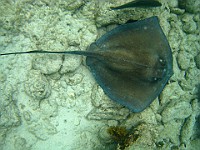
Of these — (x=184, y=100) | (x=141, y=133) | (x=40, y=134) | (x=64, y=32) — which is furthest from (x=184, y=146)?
(x=64, y=32)

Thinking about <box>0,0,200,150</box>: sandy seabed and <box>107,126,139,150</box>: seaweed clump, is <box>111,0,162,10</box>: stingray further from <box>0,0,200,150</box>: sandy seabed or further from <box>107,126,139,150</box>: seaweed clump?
<box>107,126,139,150</box>: seaweed clump

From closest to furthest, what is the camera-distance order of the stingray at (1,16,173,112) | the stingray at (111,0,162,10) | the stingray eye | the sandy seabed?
the stingray at (111,0,162,10), the stingray at (1,16,173,112), the stingray eye, the sandy seabed

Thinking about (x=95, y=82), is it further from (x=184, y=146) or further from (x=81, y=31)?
(x=184, y=146)

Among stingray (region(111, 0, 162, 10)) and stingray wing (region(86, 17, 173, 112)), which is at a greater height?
stingray (region(111, 0, 162, 10))

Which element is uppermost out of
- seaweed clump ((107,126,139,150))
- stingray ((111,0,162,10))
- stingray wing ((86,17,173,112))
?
stingray ((111,0,162,10))

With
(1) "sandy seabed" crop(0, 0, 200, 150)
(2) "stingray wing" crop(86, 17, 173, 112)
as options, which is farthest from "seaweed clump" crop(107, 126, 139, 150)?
(2) "stingray wing" crop(86, 17, 173, 112)

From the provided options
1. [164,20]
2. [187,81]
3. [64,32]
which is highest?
[164,20]

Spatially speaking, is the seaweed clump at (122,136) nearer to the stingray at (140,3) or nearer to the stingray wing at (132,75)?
the stingray wing at (132,75)
